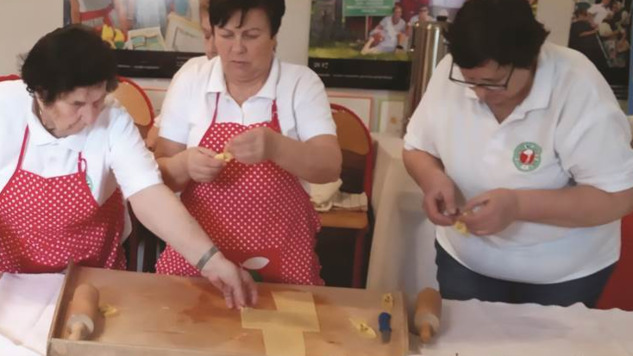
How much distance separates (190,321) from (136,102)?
1.57m

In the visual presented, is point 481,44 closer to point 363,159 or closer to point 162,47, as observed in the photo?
point 363,159

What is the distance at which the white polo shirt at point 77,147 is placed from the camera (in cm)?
123

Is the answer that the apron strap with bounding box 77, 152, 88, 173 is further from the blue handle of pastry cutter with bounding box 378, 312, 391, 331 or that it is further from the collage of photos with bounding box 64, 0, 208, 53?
the collage of photos with bounding box 64, 0, 208, 53

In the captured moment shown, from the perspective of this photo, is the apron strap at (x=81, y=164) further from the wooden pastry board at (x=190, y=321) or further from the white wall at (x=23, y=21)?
the white wall at (x=23, y=21)

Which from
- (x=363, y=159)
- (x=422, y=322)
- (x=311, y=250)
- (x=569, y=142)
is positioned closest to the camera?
(x=422, y=322)

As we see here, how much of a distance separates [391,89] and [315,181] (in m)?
1.38

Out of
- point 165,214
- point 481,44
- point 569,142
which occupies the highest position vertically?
point 481,44

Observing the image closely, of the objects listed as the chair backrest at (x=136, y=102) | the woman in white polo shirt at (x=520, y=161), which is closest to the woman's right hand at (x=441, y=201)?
the woman in white polo shirt at (x=520, y=161)

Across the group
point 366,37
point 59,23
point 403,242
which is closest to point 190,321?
point 403,242

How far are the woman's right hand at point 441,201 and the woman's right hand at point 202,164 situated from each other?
1.26 feet

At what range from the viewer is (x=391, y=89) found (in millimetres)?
2629

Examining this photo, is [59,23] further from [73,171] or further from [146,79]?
[73,171]

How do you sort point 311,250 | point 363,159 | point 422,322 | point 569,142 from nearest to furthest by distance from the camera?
point 422,322 < point 569,142 < point 311,250 < point 363,159

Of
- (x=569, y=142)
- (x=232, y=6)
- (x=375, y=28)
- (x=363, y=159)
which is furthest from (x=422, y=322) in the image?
(x=375, y=28)
